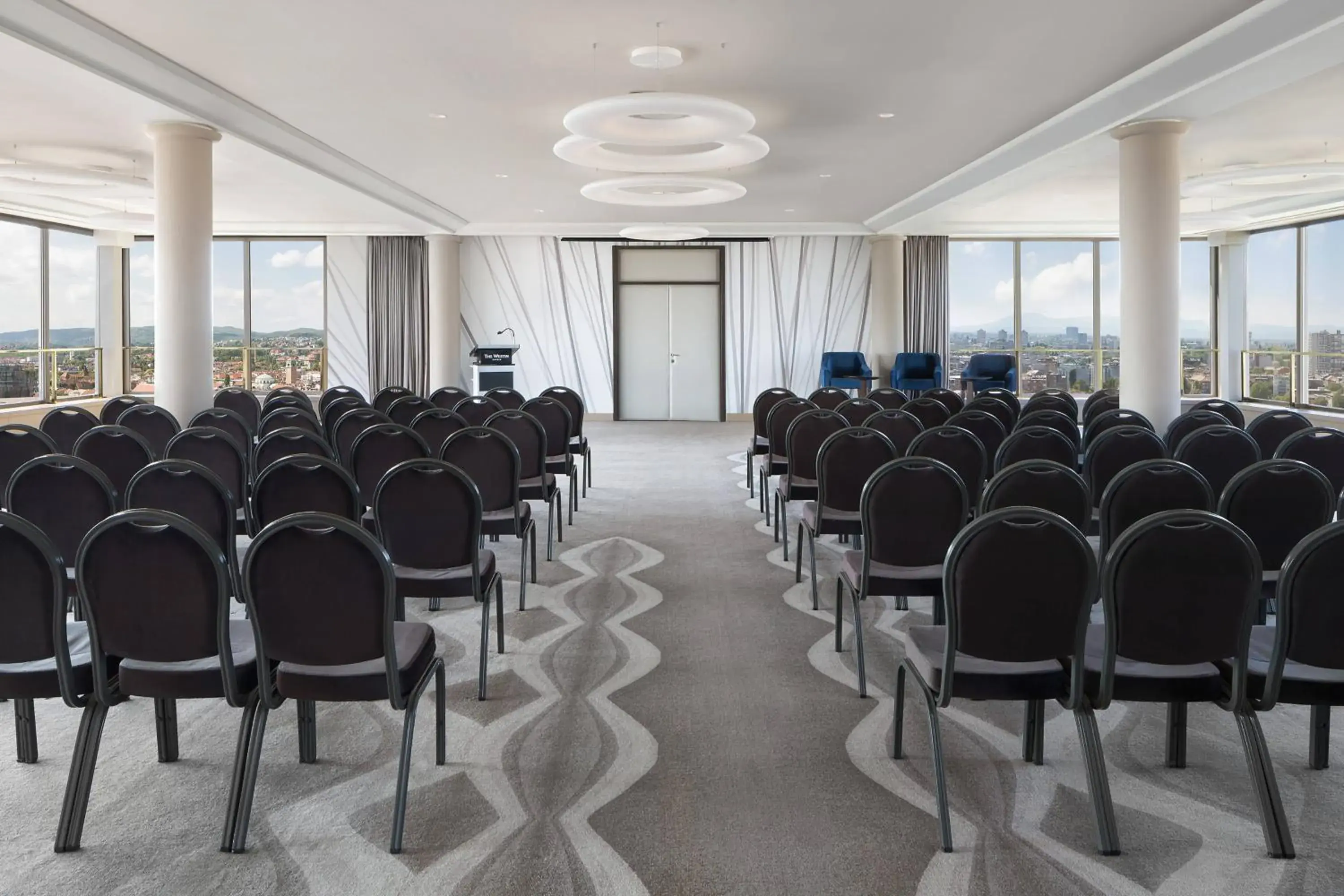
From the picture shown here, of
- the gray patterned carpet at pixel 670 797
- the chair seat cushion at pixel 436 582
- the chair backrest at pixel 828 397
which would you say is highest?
the chair backrest at pixel 828 397

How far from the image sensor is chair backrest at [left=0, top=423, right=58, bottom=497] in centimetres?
521

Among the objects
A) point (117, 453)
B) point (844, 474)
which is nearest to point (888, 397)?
point (844, 474)

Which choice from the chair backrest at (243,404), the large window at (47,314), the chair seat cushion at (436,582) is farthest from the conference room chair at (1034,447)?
the large window at (47,314)

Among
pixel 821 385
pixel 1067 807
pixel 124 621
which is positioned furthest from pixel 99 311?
pixel 1067 807

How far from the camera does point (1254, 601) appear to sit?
2689mm

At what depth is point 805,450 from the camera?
6.30 metres

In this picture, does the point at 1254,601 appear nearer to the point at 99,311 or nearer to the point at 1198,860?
the point at 1198,860

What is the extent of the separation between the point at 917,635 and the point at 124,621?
7.99 feet

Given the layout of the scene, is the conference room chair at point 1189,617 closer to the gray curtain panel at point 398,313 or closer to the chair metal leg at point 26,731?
the chair metal leg at point 26,731

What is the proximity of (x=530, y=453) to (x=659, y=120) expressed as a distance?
2.94m

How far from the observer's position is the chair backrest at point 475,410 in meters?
7.64

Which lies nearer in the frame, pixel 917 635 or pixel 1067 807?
pixel 1067 807

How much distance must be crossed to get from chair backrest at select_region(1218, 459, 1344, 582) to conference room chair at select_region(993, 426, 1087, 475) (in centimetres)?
143

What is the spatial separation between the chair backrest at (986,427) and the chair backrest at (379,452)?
3449 millimetres
